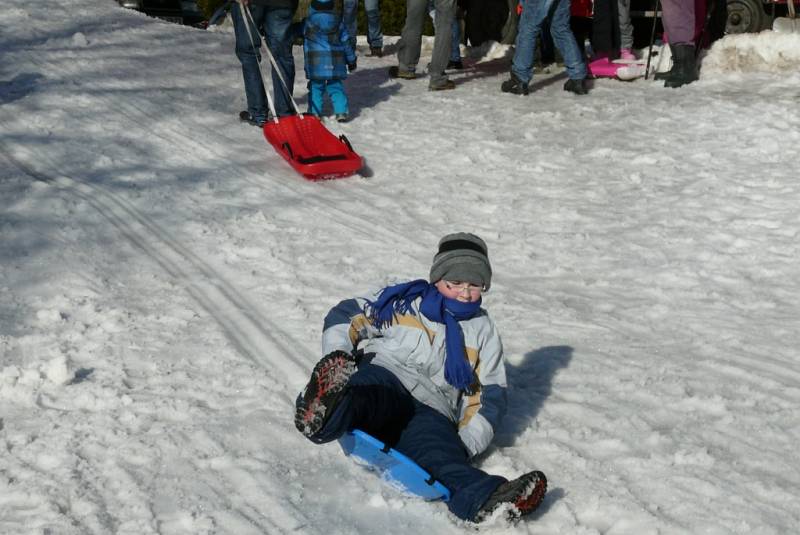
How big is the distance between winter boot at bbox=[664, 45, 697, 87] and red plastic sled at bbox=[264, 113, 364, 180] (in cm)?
347

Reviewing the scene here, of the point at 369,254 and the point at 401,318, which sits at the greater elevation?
the point at 401,318

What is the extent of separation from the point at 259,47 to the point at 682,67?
391 cm

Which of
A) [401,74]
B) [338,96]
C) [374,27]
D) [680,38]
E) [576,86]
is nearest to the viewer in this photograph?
[338,96]

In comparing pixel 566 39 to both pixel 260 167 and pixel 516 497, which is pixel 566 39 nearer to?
pixel 260 167

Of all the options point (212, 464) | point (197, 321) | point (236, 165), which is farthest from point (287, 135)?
point (212, 464)

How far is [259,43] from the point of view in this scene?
841 centimetres

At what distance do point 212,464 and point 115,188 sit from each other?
3.63m

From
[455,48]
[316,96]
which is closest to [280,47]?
[316,96]

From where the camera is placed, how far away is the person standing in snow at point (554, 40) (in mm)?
9586

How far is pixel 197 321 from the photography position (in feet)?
16.1

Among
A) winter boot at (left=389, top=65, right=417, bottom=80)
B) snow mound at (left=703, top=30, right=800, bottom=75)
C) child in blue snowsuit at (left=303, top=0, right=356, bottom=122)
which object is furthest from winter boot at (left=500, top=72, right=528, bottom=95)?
child in blue snowsuit at (left=303, top=0, right=356, bottom=122)

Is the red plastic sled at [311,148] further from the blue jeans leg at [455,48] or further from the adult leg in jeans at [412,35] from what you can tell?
the blue jeans leg at [455,48]

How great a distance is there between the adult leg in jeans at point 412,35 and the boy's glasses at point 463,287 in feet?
23.7

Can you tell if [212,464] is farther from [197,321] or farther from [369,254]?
[369,254]
